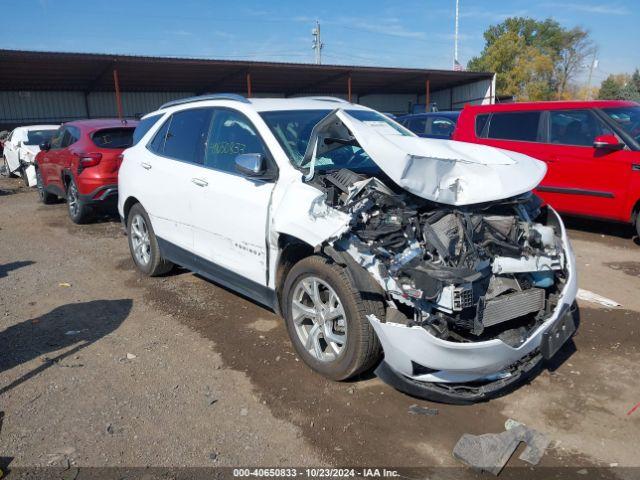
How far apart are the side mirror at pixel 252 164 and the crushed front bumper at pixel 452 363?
4.50ft

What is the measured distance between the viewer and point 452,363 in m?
2.81

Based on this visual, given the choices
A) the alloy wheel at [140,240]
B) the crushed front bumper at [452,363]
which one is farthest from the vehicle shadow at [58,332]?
the crushed front bumper at [452,363]

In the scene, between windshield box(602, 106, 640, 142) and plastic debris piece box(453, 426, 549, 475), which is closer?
plastic debris piece box(453, 426, 549, 475)

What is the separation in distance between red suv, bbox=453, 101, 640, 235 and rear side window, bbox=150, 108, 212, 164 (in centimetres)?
503

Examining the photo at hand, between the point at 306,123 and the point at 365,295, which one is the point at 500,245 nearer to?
the point at 365,295

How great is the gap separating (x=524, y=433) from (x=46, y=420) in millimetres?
2845

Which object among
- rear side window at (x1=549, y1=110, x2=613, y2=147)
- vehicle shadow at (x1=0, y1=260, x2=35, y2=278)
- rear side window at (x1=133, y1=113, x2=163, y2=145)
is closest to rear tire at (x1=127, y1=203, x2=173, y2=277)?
rear side window at (x1=133, y1=113, x2=163, y2=145)

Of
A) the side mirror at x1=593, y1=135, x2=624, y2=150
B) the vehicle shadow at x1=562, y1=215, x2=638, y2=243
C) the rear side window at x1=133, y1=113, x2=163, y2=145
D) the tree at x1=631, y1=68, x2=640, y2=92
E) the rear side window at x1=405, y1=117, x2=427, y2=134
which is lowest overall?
the vehicle shadow at x1=562, y1=215, x2=638, y2=243

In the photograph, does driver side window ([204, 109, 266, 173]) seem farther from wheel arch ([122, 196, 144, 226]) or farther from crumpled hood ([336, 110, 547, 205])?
A: wheel arch ([122, 196, 144, 226])

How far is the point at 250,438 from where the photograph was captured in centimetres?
296

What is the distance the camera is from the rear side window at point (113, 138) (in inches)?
326

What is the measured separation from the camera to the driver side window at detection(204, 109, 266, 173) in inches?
161

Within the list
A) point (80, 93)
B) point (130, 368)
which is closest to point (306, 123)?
point (130, 368)

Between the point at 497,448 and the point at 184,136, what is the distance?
375 centimetres
